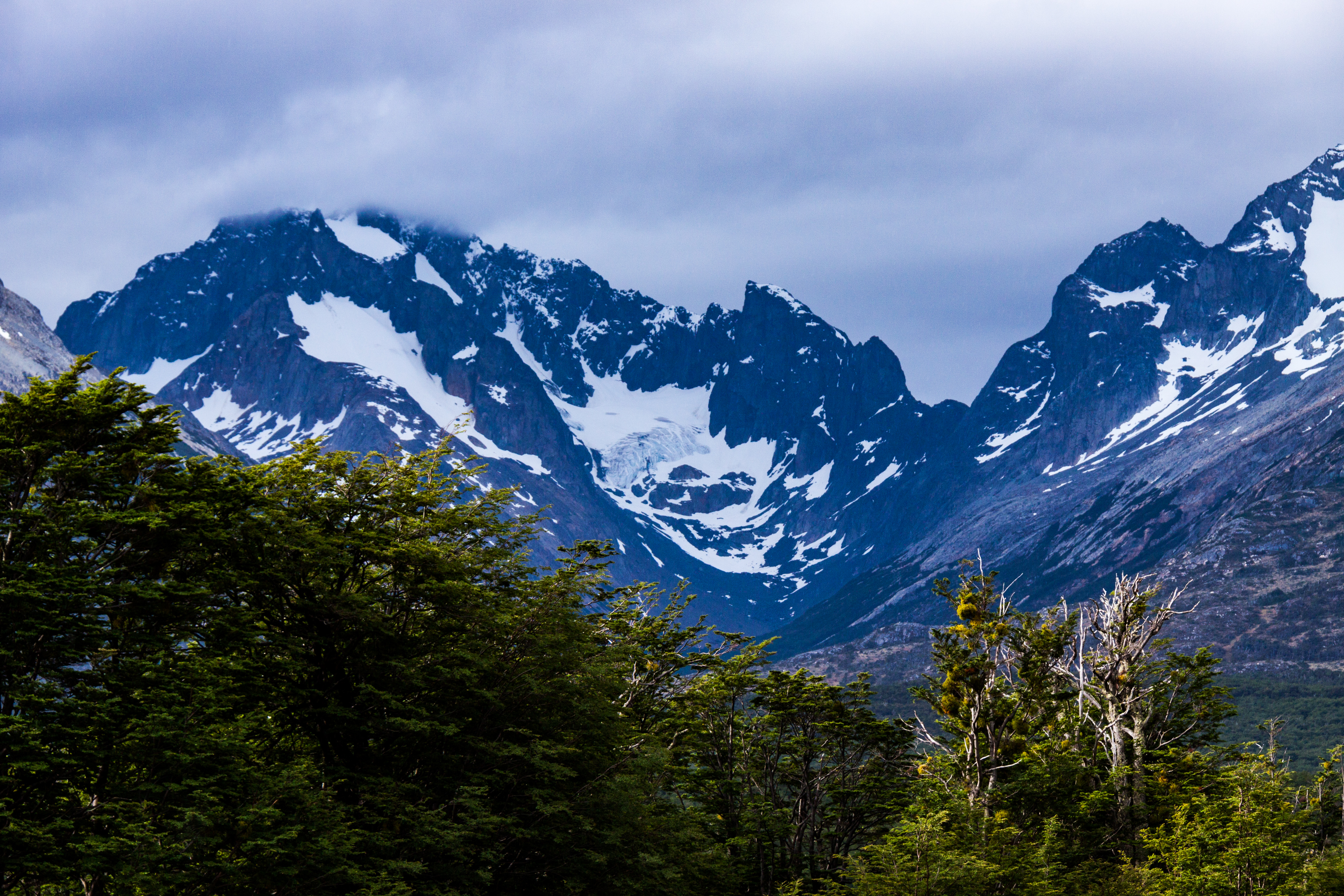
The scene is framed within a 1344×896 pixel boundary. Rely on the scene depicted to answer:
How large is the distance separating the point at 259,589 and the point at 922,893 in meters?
24.3

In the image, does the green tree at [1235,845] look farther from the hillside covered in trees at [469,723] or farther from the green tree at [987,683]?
the green tree at [987,683]

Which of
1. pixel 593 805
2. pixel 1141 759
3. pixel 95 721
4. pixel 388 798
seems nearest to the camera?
pixel 95 721

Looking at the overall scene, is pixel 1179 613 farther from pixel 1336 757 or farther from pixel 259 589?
pixel 259 589

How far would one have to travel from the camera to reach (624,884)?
46.3m

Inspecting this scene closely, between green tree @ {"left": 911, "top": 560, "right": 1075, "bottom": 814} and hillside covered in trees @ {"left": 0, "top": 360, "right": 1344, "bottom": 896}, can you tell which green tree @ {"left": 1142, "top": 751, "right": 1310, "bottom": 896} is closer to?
hillside covered in trees @ {"left": 0, "top": 360, "right": 1344, "bottom": 896}

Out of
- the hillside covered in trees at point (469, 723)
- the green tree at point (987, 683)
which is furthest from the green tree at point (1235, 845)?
the green tree at point (987, 683)

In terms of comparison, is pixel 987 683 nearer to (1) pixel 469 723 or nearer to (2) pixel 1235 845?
(2) pixel 1235 845

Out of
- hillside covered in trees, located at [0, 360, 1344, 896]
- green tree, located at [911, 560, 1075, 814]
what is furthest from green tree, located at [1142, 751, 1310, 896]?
green tree, located at [911, 560, 1075, 814]

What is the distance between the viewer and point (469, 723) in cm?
4559

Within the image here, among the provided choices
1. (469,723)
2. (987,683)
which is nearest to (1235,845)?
(987,683)

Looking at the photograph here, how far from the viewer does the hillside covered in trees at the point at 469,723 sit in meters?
32.4

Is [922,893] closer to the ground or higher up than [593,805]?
closer to the ground

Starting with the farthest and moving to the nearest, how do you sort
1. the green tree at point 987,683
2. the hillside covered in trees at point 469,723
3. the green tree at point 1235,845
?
the green tree at point 987,683 → the green tree at point 1235,845 → the hillside covered in trees at point 469,723

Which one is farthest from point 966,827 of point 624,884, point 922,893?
point 624,884
